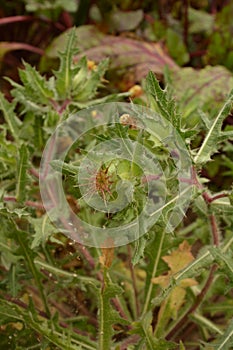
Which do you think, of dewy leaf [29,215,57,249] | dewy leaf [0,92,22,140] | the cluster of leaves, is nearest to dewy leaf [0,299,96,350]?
the cluster of leaves

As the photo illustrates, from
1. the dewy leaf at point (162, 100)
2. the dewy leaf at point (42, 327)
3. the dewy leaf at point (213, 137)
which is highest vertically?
the dewy leaf at point (162, 100)

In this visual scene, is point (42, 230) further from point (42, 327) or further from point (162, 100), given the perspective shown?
point (162, 100)

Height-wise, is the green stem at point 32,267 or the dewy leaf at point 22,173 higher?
the dewy leaf at point 22,173

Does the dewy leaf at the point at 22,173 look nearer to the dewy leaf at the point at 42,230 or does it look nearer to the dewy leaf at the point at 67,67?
the dewy leaf at the point at 42,230

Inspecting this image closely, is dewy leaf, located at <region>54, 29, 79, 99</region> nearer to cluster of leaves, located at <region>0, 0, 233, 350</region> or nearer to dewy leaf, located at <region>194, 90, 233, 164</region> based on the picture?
cluster of leaves, located at <region>0, 0, 233, 350</region>

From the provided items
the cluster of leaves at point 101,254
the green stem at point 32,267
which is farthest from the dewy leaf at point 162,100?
the green stem at point 32,267

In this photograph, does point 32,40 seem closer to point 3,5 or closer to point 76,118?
point 3,5

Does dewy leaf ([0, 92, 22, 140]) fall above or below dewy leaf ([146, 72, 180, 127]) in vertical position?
below

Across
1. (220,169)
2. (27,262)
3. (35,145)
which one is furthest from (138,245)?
(220,169)
